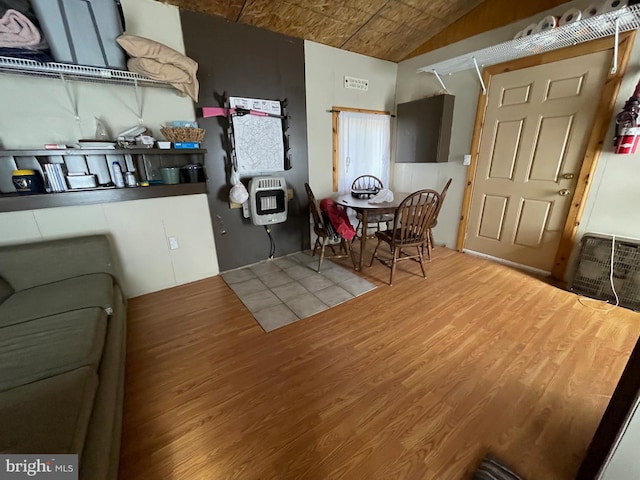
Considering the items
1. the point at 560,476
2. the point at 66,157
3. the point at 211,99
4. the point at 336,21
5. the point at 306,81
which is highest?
the point at 336,21

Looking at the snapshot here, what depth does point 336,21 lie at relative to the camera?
2676 mm

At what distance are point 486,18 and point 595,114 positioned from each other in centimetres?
148

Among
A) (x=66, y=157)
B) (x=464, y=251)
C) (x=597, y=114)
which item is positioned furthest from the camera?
(x=464, y=251)

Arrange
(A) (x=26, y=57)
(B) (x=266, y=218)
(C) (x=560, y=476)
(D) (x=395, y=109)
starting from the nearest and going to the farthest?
(C) (x=560, y=476), (A) (x=26, y=57), (B) (x=266, y=218), (D) (x=395, y=109)

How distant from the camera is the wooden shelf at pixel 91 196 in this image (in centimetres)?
181

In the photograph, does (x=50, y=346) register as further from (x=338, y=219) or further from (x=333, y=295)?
(x=338, y=219)

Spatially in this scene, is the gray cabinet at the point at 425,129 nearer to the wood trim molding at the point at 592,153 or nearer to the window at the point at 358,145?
the window at the point at 358,145

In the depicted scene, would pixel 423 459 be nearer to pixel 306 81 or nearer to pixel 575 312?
pixel 575 312

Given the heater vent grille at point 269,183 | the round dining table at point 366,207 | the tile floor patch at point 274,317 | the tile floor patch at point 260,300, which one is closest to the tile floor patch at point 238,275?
the tile floor patch at point 260,300

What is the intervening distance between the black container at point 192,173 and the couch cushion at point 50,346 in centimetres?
140

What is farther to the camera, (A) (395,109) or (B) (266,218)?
(A) (395,109)

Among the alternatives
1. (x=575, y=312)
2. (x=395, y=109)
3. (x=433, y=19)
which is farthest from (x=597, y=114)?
(x=395, y=109)

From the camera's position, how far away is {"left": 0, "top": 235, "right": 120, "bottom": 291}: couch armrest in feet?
5.62

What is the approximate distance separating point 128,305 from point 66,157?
129cm
